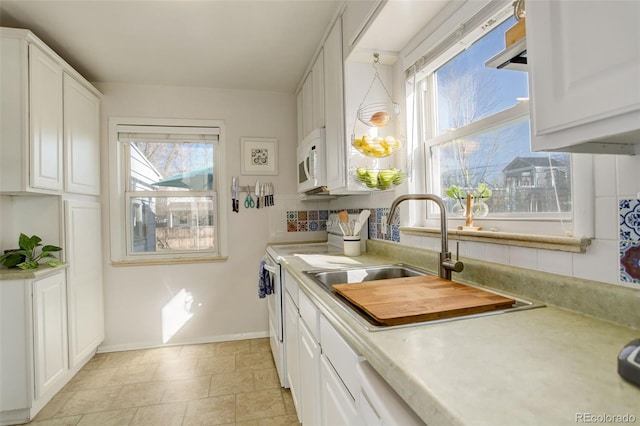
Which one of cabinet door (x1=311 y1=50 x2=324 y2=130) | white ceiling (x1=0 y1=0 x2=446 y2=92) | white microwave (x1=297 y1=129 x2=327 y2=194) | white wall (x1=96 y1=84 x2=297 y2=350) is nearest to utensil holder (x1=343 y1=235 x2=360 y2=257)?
white microwave (x1=297 y1=129 x2=327 y2=194)

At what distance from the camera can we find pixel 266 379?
2.37 meters

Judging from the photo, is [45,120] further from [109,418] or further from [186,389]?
[186,389]

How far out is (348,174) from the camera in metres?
1.88

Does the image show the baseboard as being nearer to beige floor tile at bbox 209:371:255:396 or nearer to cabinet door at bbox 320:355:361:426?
beige floor tile at bbox 209:371:255:396

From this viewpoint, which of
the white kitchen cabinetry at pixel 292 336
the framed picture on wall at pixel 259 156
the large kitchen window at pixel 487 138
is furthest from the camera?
the framed picture on wall at pixel 259 156

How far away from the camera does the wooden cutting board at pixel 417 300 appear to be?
88 centimetres

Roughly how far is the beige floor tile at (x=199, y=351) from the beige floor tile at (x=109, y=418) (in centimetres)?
75

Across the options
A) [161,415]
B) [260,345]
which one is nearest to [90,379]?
[161,415]

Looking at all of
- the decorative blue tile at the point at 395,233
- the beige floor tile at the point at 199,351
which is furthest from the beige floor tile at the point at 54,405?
the decorative blue tile at the point at 395,233

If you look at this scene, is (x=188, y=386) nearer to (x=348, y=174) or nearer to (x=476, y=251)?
(x=348, y=174)

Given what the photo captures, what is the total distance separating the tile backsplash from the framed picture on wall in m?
2.75

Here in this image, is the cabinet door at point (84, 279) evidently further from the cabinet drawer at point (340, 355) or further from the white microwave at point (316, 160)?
the cabinet drawer at point (340, 355)

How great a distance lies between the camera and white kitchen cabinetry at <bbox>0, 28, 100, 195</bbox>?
6.39ft

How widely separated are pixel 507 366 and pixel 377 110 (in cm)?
152
